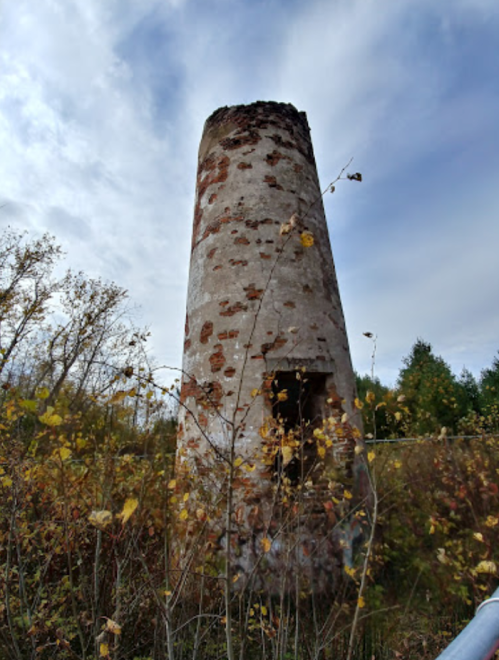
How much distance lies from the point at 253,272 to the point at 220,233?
0.72 m

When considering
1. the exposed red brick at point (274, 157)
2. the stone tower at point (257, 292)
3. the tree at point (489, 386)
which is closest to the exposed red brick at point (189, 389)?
the stone tower at point (257, 292)

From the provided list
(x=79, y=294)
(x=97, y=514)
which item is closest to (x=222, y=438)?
(x=97, y=514)

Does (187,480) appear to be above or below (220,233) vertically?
below

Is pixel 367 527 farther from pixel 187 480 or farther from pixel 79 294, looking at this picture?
pixel 79 294

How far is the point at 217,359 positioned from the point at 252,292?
0.79m

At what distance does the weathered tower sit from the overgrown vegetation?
22 centimetres

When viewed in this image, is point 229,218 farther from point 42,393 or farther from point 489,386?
point 489,386

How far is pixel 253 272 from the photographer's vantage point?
13.0 feet

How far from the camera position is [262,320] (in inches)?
148

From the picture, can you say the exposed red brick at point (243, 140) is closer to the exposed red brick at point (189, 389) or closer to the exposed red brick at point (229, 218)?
the exposed red brick at point (229, 218)

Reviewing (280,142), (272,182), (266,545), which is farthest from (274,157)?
(266,545)

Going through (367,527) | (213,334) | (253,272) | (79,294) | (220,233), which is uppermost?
(79,294)

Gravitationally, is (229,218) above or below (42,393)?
above

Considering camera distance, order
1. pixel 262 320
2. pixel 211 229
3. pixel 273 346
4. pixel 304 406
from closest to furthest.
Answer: pixel 273 346 < pixel 262 320 < pixel 304 406 < pixel 211 229
